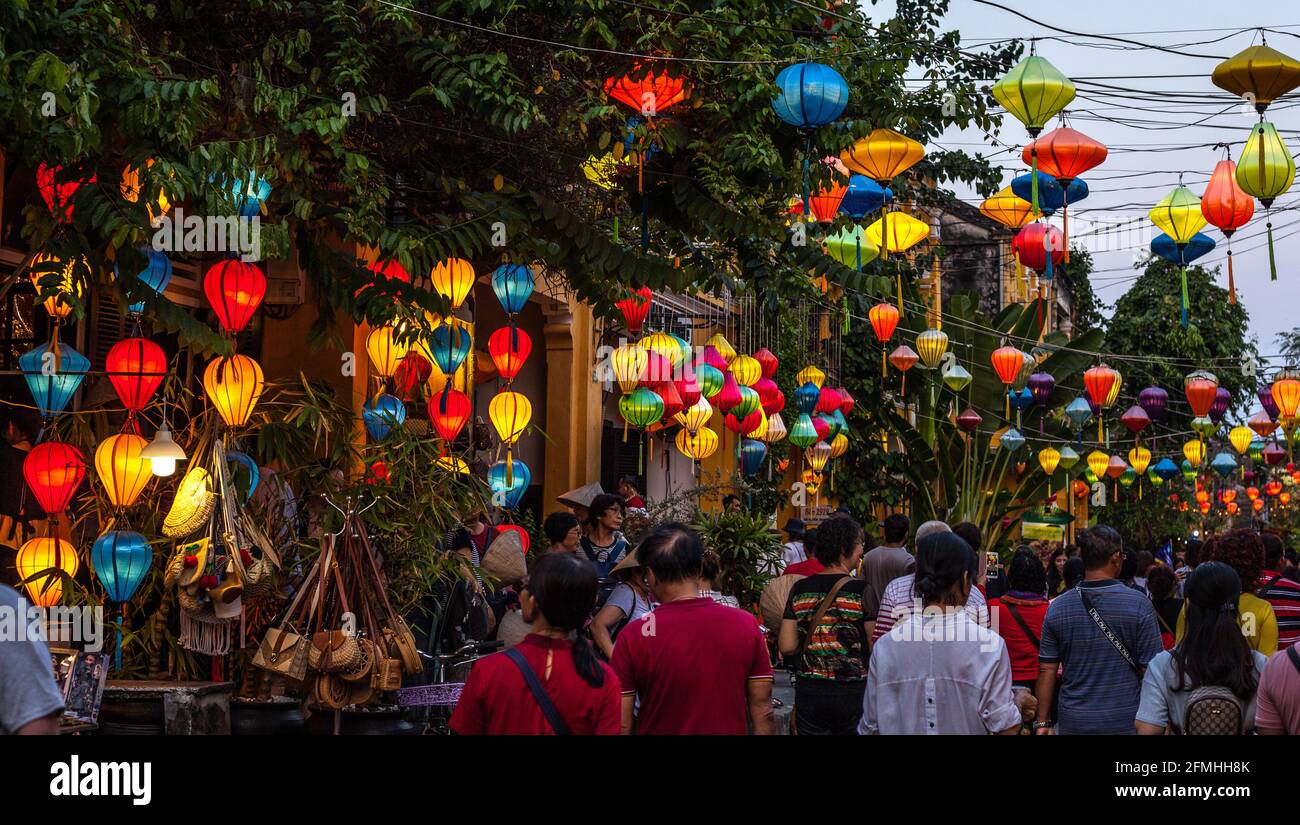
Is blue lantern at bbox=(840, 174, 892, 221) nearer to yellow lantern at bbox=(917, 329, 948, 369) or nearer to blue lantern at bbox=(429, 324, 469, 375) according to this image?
blue lantern at bbox=(429, 324, 469, 375)

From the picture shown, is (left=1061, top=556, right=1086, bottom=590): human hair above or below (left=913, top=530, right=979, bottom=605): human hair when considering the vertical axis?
below

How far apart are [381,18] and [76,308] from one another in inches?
108

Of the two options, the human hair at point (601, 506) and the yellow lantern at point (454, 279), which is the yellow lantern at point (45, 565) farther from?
the yellow lantern at point (454, 279)

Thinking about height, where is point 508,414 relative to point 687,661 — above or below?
above

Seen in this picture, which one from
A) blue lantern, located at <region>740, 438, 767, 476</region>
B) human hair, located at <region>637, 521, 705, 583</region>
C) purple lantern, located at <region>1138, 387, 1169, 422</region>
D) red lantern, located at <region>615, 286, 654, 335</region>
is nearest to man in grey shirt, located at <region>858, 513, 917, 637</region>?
human hair, located at <region>637, 521, 705, 583</region>

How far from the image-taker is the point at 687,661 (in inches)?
175

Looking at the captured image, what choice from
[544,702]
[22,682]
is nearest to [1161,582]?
[544,702]

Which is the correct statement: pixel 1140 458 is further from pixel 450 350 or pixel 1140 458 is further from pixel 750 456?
pixel 450 350

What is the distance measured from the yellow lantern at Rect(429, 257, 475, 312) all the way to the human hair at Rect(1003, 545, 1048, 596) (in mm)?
4856

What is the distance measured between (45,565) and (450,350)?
141 inches

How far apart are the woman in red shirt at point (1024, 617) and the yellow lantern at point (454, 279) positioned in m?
4.91

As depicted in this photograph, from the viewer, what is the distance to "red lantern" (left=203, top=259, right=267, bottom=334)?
7996 millimetres
